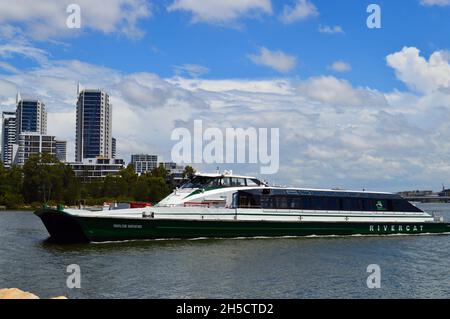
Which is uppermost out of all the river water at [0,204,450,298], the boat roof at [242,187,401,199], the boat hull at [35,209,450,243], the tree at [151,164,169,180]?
the tree at [151,164,169,180]

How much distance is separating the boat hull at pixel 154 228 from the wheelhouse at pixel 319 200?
1.69m

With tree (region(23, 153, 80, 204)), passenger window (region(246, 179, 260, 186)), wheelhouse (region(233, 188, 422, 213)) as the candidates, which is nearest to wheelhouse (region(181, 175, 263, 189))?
passenger window (region(246, 179, 260, 186))

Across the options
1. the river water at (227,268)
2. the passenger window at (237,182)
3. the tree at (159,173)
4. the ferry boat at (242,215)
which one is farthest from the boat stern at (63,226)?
the tree at (159,173)

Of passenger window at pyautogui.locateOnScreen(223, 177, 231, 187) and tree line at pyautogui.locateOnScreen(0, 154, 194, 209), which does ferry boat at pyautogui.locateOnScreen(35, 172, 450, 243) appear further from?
tree line at pyautogui.locateOnScreen(0, 154, 194, 209)

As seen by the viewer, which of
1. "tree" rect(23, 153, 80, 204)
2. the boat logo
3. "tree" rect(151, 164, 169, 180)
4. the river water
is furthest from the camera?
"tree" rect(151, 164, 169, 180)

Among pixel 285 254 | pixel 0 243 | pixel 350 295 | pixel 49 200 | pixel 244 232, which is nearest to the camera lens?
pixel 350 295

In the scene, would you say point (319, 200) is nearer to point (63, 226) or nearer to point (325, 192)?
point (325, 192)

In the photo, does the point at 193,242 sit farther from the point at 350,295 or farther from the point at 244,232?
the point at 350,295

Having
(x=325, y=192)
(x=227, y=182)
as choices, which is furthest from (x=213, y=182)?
(x=325, y=192)

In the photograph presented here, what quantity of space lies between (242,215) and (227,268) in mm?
14460

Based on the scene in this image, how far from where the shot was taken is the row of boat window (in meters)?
45.4
